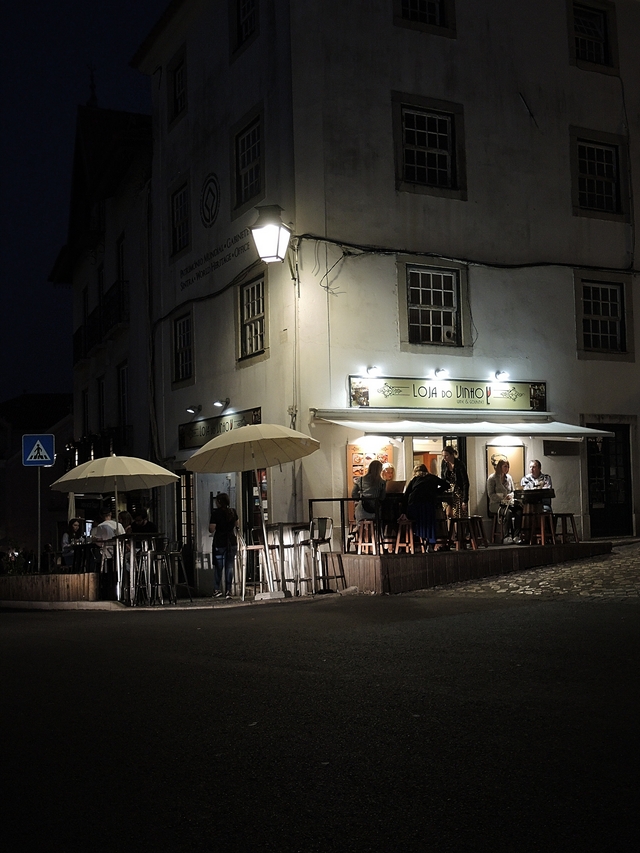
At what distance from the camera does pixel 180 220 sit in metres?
24.1

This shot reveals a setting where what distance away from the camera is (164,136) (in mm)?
24953

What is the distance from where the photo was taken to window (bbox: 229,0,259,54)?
66.7 ft

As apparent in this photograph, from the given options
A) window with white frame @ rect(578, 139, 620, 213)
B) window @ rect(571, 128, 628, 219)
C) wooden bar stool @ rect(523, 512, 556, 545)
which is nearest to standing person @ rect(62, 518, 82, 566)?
wooden bar stool @ rect(523, 512, 556, 545)

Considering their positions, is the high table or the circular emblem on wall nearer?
the high table

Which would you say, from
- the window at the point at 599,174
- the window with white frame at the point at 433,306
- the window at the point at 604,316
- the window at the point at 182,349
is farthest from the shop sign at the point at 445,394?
the window at the point at 182,349

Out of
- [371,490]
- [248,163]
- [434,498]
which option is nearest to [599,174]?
[248,163]

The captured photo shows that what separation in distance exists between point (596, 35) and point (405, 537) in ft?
40.6

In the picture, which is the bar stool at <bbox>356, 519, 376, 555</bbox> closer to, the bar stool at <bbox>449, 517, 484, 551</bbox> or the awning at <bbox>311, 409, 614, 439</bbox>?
the bar stool at <bbox>449, 517, 484, 551</bbox>

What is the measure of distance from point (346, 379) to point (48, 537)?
130ft

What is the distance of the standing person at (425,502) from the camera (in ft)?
52.2

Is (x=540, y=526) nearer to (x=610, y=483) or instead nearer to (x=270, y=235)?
(x=610, y=483)

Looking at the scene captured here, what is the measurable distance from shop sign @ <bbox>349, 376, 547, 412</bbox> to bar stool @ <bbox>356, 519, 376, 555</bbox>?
2605mm

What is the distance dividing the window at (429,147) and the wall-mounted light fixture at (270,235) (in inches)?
111

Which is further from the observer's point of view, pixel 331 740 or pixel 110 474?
pixel 110 474
